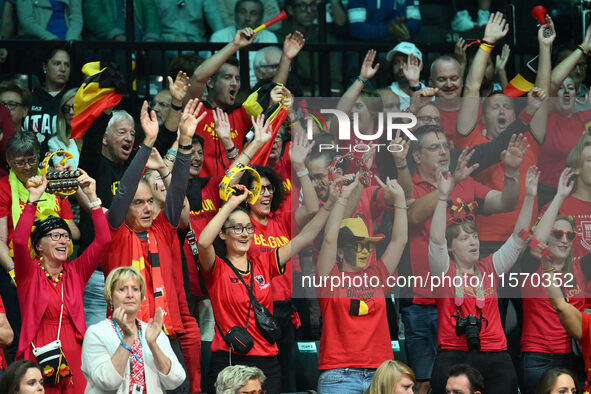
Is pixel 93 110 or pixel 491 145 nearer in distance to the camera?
pixel 93 110

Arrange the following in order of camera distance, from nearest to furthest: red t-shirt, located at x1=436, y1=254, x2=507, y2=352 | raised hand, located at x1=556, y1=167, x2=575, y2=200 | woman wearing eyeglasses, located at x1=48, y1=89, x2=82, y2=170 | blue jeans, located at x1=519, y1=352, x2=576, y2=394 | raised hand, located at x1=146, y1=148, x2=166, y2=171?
raised hand, located at x1=146, y1=148, x2=166, y2=171, red t-shirt, located at x1=436, y1=254, x2=507, y2=352, blue jeans, located at x1=519, y1=352, x2=576, y2=394, raised hand, located at x1=556, y1=167, x2=575, y2=200, woman wearing eyeglasses, located at x1=48, y1=89, x2=82, y2=170

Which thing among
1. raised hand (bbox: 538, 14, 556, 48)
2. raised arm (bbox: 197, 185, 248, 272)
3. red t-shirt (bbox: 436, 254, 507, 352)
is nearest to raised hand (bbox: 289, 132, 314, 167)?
raised arm (bbox: 197, 185, 248, 272)

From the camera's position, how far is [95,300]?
743 centimetres

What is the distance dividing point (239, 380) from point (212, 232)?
1.15m

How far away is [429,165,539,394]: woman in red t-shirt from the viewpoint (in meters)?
7.41

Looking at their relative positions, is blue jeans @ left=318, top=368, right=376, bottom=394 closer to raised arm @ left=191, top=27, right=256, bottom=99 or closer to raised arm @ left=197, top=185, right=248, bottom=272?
raised arm @ left=197, top=185, right=248, bottom=272

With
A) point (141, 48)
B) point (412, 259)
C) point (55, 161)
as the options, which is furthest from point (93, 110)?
point (412, 259)

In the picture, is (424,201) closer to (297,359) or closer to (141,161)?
(297,359)

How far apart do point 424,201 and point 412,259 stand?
1.36 ft

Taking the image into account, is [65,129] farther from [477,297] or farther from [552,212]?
[552,212]

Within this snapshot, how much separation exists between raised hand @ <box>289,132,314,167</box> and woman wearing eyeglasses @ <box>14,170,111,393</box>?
163 centimetres

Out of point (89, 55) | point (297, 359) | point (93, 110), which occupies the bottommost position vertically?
point (297, 359)

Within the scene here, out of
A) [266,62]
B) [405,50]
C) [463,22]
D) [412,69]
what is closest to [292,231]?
[412,69]

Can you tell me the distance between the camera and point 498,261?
781 cm
